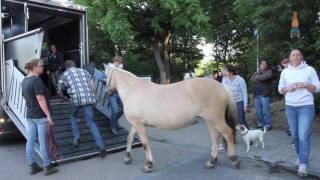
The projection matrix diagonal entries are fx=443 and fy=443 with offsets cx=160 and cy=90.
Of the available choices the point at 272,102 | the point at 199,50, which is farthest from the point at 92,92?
the point at 199,50

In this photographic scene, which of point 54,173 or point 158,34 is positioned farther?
point 158,34

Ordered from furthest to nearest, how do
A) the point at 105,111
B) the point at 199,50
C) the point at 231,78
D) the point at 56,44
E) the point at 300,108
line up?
the point at 199,50, the point at 56,44, the point at 105,111, the point at 231,78, the point at 300,108

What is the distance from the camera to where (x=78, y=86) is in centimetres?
795

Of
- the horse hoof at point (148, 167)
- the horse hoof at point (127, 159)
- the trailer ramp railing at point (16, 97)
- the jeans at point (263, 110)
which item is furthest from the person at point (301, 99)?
the trailer ramp railing at point (16, 97)

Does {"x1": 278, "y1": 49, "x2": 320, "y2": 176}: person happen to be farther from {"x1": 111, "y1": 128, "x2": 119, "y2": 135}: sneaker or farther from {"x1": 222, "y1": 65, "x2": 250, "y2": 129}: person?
{"x1": 111, "y1": 128, "x2": 119, "y2": 135}: sneaker

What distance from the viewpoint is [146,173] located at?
688 cm

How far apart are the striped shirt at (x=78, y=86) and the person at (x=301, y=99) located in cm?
350

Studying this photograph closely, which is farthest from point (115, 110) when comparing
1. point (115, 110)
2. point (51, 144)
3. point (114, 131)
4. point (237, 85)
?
point (237, 85)

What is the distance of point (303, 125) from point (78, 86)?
3926 millimetres

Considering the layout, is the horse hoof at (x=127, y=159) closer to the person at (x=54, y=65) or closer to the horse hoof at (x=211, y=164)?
the horse hoof at (x=211, y=164)

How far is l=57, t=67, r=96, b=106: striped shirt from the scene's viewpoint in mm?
7926

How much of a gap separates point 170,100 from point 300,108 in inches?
75.8

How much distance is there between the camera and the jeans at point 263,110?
33.6ft

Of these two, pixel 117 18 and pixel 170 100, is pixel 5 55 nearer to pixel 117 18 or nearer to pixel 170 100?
pixel 170 100
